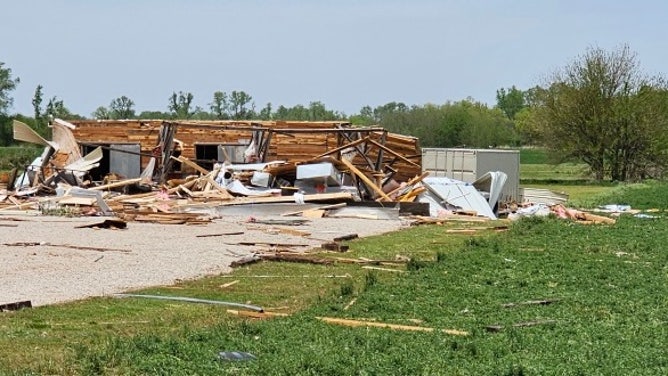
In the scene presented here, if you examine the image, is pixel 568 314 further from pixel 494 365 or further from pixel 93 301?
pixel 93 301

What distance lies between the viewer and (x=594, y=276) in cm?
1405

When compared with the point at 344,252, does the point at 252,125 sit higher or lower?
higher

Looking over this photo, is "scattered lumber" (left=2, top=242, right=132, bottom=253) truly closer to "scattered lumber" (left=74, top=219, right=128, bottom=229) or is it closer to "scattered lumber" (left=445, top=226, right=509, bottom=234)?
"scattered lumber" (left=74, top=219, right=128, bottom=229)

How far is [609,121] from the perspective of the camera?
59.8m

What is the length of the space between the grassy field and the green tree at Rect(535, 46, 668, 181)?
4523 centimetres

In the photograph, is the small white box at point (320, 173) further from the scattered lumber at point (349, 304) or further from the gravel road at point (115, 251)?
the scattered lumber at point (349, 304)

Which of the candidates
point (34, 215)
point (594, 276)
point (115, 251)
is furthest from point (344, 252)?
point (34, 215)

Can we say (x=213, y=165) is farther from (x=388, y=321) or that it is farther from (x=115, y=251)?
(x=388, y=321)

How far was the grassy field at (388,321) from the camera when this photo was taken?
7.97 m

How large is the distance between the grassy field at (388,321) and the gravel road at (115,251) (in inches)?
36.9

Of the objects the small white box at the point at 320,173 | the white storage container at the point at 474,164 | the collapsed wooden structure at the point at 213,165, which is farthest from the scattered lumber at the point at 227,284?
the white storage container at the point at 474,164

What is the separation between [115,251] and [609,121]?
4800cm

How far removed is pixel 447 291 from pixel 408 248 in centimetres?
687

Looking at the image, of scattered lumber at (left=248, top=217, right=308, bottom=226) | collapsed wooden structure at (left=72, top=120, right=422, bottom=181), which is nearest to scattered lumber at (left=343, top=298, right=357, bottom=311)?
scattered lumber at (left=248, top=217, right=308, bottom=226)
